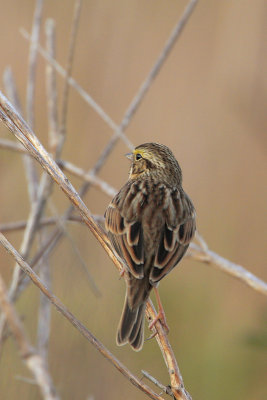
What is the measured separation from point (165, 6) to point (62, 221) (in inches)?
123

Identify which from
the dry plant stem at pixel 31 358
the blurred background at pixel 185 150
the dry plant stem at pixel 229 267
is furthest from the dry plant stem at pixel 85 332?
the blurred background at pixel 185 150

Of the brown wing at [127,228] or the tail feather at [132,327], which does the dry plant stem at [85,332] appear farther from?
the brown wing at [127,228]

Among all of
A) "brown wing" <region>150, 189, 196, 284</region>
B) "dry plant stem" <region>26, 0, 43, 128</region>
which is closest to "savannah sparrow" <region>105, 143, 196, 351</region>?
A: "brown wing" <region>150, 189, 196, 284</region>

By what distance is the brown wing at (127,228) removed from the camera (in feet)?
9.86

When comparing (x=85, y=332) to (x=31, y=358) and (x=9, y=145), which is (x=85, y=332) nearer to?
(x=31, y=358)

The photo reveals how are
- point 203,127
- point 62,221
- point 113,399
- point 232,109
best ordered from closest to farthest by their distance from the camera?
point 62,221
point 113,399
point 232,109
point 203,127

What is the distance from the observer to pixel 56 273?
14.4 ft

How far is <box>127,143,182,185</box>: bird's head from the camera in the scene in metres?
3.80

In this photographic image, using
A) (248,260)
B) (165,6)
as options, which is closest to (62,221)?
(248,260)

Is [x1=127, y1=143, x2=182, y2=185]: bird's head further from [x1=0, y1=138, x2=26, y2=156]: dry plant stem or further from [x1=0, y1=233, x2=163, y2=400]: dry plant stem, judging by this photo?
[x1=0, y1=233, x2=163, y2=400]: dry plant stem

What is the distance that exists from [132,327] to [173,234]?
22.2 inches

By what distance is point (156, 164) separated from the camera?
381 centimetres

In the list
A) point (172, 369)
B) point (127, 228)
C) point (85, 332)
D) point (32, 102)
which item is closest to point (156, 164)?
point (127, 228)

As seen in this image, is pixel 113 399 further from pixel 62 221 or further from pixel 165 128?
pixel 165 128
